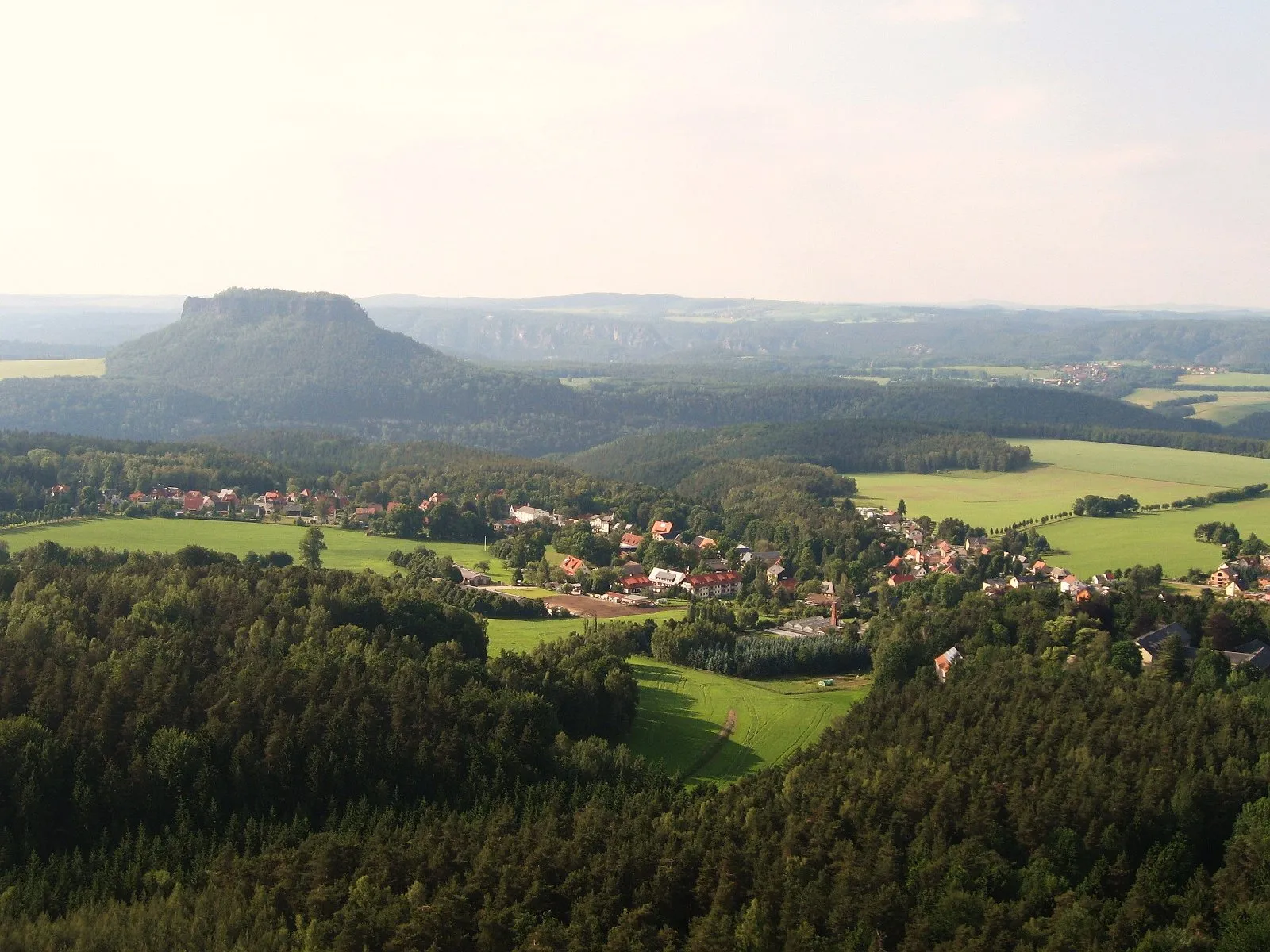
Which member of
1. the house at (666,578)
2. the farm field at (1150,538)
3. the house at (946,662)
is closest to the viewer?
the house at (946,662)

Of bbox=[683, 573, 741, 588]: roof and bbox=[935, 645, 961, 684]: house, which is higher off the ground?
bbox=[935, 645, 961, 684]: house

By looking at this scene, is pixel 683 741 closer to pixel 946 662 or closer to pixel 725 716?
pixel 725 716

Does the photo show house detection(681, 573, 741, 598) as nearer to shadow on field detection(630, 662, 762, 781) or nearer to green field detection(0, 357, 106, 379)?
shadow on field detection(630, 662, 762, 781)

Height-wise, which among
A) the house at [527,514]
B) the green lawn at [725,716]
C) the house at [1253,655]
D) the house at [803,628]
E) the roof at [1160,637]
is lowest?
the green lawn at [725,716]

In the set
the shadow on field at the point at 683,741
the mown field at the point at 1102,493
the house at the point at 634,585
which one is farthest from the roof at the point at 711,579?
the shadow on field at the point at 683,741

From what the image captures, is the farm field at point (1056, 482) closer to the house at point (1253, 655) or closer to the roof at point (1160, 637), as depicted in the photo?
the roof at point (1160, 637)

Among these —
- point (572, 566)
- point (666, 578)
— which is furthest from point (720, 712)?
point (572, 566)

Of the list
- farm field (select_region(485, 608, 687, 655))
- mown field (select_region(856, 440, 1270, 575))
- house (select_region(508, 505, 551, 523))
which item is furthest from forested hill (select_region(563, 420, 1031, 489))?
farm field (select_region(485, 608, 687, 655))
